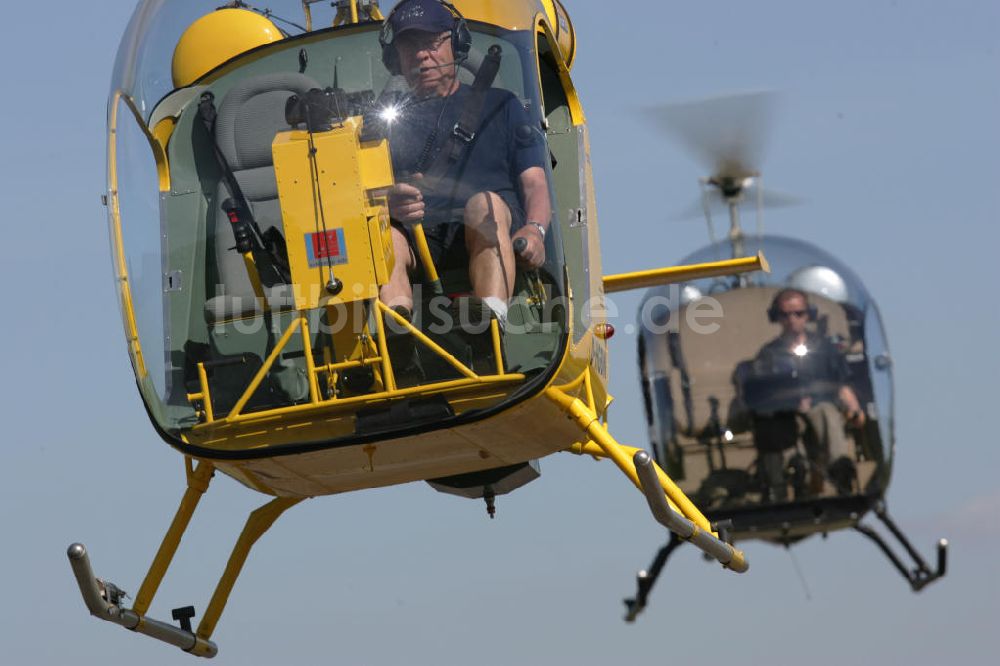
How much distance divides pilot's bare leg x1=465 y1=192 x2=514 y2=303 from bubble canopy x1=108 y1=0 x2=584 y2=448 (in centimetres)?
6

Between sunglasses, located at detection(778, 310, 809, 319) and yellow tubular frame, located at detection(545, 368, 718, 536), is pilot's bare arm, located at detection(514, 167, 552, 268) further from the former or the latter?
sunglasses, located at detection(778, 310, 809, 319)

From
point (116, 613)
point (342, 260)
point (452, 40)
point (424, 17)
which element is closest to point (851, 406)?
point (452, 40)

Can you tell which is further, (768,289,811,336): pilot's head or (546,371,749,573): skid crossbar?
(768,289,811,336): pilot's head

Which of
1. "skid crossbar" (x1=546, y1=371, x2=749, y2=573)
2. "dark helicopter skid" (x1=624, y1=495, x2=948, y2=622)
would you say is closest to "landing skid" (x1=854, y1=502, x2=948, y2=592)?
"dark helicopter skid" (x1=624, y1=495, x2=948, y2=622)

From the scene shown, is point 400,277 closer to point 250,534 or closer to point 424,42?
point 424,42

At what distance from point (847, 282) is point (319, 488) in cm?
969

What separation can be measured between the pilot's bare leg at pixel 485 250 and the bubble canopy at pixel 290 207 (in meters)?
0.06

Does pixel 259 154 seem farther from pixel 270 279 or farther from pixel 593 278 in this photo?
pixel 593 278

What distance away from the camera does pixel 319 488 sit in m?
11.6

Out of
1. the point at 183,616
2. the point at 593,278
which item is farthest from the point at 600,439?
the point at 183,616

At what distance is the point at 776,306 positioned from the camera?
19906mm

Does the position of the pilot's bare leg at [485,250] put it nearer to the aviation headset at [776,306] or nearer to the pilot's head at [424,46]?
the pilot's head at [424,46]

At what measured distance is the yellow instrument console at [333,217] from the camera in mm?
10500

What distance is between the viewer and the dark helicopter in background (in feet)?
64.2
